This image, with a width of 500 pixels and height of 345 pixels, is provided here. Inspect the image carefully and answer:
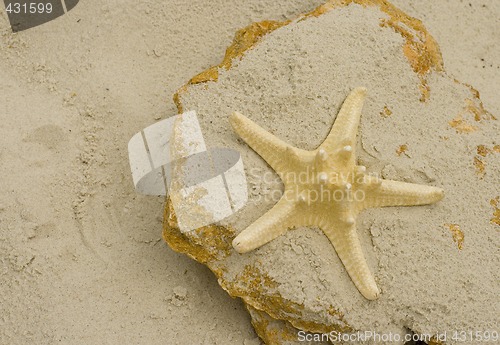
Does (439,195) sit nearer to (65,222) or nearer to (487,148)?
(487,148)

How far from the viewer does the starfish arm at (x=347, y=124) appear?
3.20 m

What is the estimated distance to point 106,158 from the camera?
12.8 ft

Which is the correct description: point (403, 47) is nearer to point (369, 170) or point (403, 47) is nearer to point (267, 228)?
point (369, 170)

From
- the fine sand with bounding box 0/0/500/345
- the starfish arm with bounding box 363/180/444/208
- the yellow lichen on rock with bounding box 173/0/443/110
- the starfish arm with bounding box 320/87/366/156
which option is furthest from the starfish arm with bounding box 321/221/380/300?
the yellow lichen on rock with bounding box 173/0/443/110

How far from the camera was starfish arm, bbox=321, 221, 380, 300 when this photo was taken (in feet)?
9.86

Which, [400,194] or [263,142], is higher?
[263,142]

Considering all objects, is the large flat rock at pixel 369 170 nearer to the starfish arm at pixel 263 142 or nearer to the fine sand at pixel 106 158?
the starfish arm at pixel 263 142

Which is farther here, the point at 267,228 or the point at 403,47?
the point at 403,47

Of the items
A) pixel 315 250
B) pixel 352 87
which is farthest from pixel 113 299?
pixel 352 87

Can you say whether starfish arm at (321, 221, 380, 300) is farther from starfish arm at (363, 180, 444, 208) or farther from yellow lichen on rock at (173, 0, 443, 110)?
yellow lichen on rock at (173, 0, 443, 110)

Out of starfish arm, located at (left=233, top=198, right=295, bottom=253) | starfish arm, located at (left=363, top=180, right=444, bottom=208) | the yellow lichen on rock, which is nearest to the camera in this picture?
starfish arm, located at (left=233, top=198, right=295, bottom=253)

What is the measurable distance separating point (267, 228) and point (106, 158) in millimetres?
1463

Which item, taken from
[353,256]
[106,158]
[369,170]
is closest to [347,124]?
[369,170]

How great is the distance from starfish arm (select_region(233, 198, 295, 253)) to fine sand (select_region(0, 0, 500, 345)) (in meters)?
0.68
